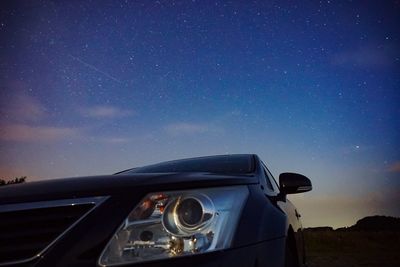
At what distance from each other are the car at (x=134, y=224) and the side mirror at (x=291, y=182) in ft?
4.99

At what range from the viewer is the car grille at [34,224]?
5.41ft

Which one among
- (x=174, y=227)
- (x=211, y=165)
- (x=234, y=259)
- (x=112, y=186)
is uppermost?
(x=211, y=165)

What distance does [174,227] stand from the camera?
5.90 ft

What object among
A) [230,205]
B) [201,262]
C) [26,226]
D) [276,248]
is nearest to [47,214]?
[26,226]

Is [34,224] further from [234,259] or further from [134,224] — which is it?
[234,259]

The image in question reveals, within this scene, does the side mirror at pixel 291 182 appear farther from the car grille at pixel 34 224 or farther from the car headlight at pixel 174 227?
the car grille at pixel 34 224

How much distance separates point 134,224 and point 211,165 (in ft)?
6.04

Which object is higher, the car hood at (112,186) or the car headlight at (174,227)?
the car hood at (112,186)

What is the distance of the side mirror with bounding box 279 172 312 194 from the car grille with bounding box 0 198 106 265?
213cm

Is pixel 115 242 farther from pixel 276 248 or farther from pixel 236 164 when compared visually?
pixel 236 164

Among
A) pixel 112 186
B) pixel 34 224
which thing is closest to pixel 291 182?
pixel 112 186

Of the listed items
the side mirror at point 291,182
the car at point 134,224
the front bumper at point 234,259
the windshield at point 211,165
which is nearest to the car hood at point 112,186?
the car at point 134,224

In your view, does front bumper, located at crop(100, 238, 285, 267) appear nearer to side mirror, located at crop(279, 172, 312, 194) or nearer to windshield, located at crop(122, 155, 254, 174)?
windshield, located at crop(122, 155, 254, 174)

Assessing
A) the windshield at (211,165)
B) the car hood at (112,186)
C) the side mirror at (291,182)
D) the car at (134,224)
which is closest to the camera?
the car at (134,224)
